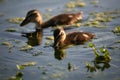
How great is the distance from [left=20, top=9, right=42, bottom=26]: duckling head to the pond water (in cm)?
21

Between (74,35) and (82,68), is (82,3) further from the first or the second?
(82,68)

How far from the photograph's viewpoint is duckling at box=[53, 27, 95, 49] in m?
11.6

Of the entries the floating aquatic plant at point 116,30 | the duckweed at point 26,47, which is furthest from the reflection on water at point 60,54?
the floating aquatic plant at point 116,30

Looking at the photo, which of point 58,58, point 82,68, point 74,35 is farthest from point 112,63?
point 74,35

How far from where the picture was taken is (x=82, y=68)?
9.65 m

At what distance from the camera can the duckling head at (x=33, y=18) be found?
1348 centimetres

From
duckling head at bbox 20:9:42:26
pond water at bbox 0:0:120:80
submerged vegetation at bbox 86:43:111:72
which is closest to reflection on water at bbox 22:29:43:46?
pond water at bbox 0:0:120:80

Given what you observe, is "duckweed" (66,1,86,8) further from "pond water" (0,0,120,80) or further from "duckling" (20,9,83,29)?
"duckling" (20,9,83,29)

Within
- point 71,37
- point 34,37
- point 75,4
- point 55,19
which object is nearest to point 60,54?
point 71,37

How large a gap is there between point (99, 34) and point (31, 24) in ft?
10.1

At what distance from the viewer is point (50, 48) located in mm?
11344

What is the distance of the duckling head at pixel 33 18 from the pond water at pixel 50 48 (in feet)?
0.69

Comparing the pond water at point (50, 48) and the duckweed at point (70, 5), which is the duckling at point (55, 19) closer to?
the pond water at point (50, 48)

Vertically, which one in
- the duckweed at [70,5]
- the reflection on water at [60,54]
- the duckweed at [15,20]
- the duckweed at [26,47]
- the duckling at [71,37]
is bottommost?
the reflection on water at [60,54]
